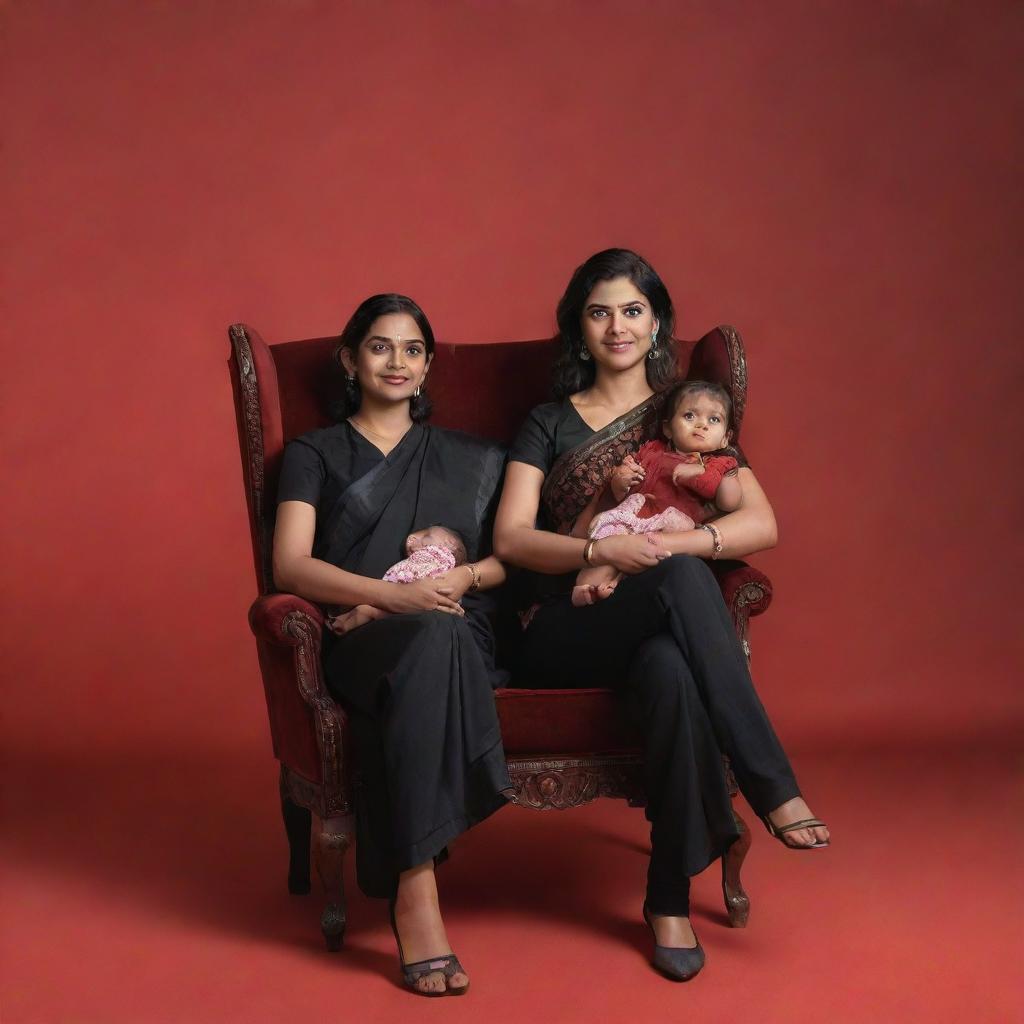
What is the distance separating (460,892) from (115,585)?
70.4 inches

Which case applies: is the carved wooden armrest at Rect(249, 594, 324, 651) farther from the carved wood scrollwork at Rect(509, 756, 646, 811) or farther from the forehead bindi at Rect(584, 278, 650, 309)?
the forehead bindi at Rect(584, 278, 650, 309)

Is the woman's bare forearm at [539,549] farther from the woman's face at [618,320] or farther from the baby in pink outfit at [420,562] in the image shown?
the woman's face at [618,320]

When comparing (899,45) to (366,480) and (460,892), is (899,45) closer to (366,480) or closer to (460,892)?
(366,480)

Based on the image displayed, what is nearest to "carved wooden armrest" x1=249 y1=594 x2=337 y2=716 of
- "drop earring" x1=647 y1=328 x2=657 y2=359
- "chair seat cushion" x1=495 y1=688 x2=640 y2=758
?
"chair seat cushion" x1=495 y1=688 x2=640 y2=758

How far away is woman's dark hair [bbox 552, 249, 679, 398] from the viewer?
135 inches

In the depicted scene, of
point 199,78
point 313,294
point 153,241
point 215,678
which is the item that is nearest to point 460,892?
point 215,678

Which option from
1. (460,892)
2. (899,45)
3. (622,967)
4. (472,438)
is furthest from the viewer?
(899,45)

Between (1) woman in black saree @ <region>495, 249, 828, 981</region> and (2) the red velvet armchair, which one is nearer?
(1) woman in black saree @ <region>495, 249, 828, 981</region>

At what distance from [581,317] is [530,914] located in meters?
1.41

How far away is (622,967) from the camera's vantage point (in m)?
2.88

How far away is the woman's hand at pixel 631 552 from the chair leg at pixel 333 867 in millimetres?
782

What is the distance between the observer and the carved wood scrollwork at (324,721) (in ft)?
9.64

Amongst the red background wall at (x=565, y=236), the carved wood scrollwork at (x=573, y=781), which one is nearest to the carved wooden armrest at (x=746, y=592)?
the carved wood scrollwork at (x=573, y=781)

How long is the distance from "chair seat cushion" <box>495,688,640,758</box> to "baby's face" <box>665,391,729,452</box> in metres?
0.64
